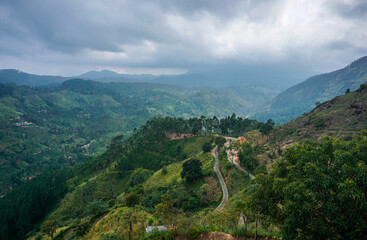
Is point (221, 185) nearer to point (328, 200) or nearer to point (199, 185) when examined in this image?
point (199, 185)

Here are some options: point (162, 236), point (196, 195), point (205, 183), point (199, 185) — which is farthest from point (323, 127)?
point (162, 236)

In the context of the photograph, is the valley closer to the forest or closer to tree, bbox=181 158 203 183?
the forest

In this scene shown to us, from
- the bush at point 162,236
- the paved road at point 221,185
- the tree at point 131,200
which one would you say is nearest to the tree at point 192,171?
the paved road at point 221,185

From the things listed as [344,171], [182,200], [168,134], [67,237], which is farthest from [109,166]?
[344,171]

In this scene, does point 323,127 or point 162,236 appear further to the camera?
point 323,127

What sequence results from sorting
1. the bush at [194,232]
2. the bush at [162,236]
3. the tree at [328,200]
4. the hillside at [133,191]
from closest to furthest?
1. the tree at [328,200]
2. the bush at [194,232]
3. the bush at [162,236]
4. the hillside at [133,191]

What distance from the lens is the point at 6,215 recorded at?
224 ft

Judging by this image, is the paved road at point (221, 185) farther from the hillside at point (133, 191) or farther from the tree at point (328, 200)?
the tree at point (328, 200)

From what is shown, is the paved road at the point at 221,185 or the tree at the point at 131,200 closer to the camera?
the paved road at the point at 221,185

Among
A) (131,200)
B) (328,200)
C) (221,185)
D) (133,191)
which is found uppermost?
(328,200)

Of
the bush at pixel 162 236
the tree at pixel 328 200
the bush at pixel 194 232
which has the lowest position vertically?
the bush at pixel 162 236

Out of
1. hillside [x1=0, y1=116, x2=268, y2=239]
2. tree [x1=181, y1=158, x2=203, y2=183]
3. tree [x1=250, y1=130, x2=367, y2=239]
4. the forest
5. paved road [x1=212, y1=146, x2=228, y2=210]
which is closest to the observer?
tree [x1=250, y1=130, x2=367, y2=239]

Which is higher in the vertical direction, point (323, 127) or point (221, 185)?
point (323, 127)

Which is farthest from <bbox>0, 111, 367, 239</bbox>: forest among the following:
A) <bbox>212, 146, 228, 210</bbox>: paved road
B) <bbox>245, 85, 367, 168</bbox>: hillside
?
<bbox>245, 85, 367, 168</bbox>: hillside
